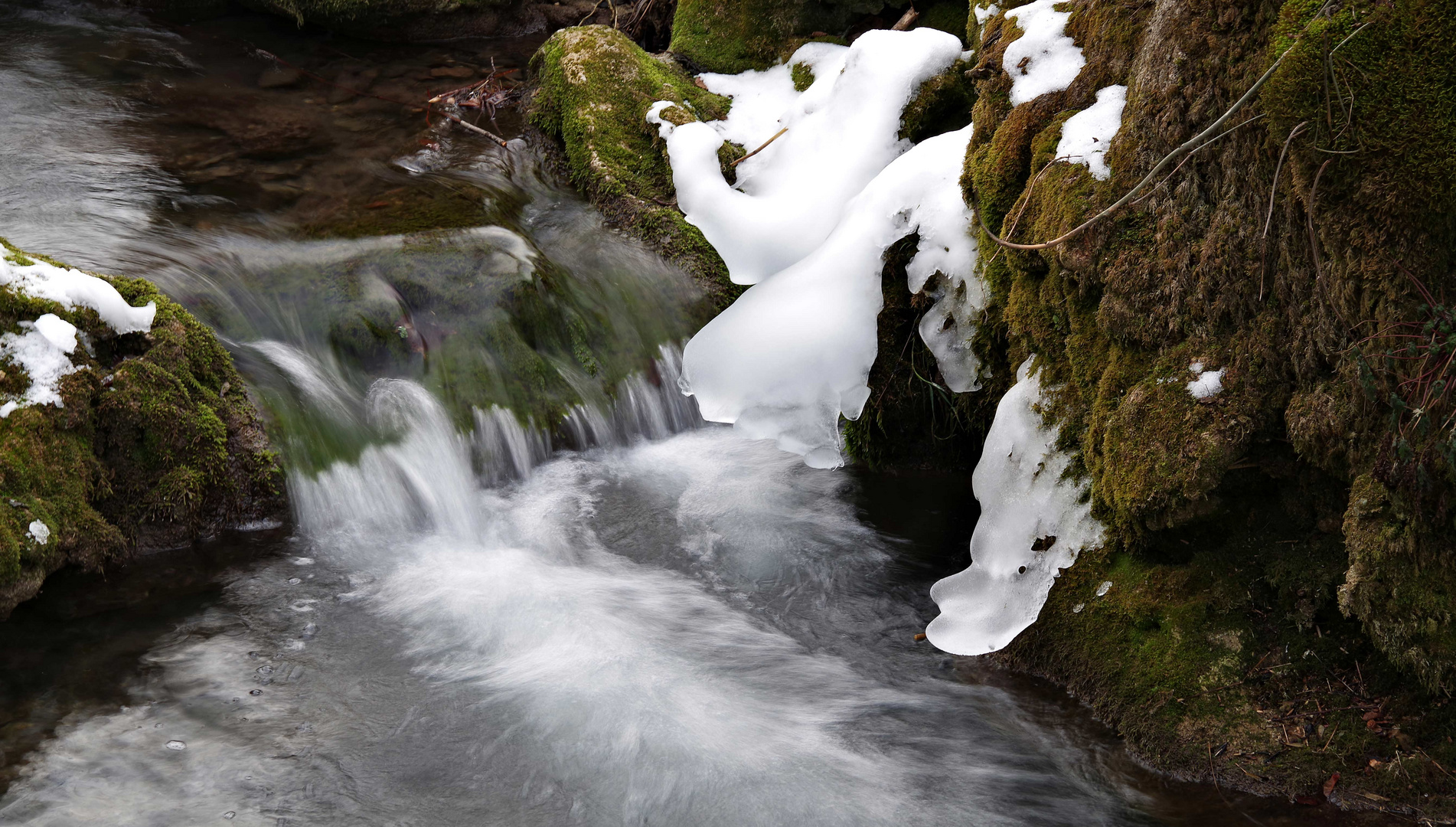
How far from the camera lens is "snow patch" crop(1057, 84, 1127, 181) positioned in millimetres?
3514

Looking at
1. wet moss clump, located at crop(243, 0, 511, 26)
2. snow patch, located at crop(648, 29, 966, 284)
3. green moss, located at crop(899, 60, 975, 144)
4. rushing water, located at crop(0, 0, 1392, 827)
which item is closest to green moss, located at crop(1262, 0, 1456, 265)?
rushing water, located at crop(0, 0, 1392, 827)

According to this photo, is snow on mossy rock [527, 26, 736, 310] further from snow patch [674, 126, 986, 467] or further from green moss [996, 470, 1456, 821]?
green moss [996, 470, 1456, 821]

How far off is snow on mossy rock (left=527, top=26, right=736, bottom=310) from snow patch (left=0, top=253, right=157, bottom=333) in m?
3.05

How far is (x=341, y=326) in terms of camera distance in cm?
531

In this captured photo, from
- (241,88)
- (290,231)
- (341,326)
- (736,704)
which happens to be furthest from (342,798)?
(241,88)

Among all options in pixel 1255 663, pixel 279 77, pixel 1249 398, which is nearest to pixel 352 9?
pixel 279 77

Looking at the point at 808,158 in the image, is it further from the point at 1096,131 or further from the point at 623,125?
the point at 1096,131

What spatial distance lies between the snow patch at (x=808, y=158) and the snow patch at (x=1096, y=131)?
1.46 metres

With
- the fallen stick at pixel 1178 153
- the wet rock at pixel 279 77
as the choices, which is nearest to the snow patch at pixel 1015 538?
the fallen stick at pixel 1178 153

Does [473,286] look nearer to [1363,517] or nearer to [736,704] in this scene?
[736,704]

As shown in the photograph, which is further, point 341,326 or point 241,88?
point 241,88

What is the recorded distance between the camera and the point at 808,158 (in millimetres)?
5645

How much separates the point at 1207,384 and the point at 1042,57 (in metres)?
1.73

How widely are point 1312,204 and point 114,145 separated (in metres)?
7.30
